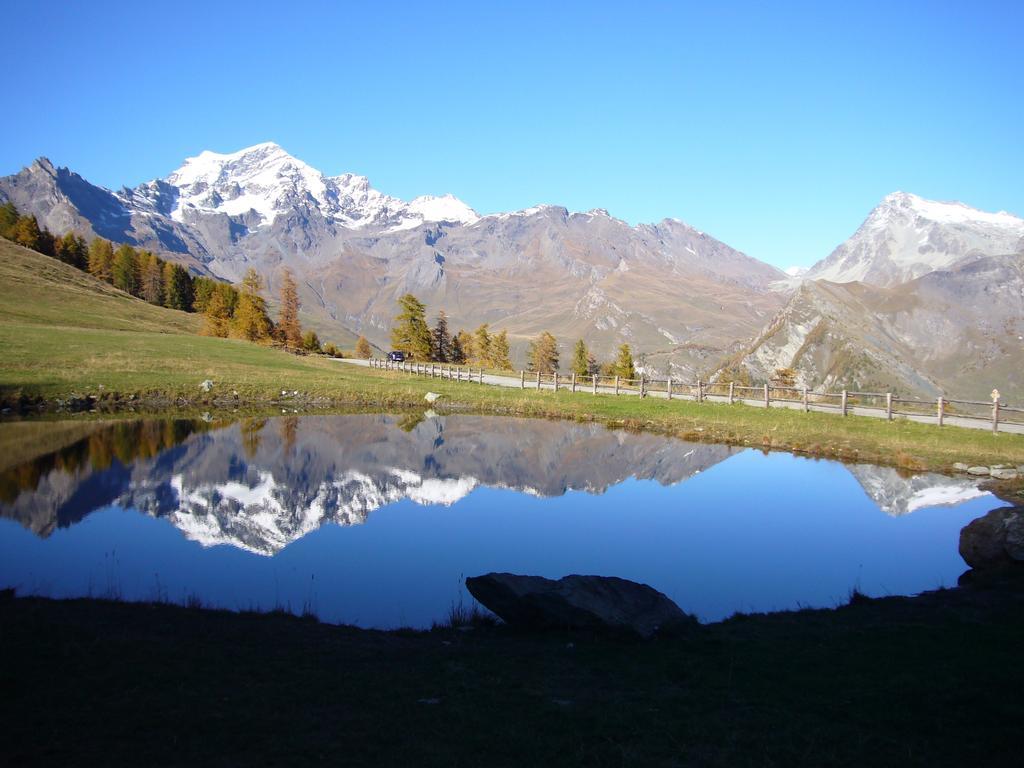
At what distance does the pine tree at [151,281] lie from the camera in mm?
131000

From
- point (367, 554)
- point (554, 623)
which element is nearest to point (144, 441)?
point (367, 554)

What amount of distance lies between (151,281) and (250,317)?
44868 mm

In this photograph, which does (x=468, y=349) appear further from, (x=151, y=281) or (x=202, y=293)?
(x=151, y=281)

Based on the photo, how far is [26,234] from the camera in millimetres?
117562

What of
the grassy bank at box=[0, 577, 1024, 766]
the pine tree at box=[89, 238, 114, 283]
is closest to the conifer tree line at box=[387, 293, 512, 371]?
the pine tree at box=[89, 238, 114, 283]

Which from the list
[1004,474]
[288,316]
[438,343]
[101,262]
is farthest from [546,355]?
[1004,474]

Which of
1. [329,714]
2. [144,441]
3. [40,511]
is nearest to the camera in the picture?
[329,714]

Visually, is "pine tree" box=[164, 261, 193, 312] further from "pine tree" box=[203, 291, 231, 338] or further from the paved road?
the paved road

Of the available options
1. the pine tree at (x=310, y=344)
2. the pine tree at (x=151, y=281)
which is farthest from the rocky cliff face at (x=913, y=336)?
the pine tree at (x=151, y=281)

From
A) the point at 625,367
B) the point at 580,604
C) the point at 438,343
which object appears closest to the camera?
the point at 580,604

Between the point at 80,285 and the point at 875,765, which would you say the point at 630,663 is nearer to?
the point at 875,765

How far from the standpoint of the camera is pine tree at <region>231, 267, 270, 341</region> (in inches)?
3996

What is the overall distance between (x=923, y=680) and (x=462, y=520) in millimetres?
13965

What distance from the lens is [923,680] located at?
8125 mm
